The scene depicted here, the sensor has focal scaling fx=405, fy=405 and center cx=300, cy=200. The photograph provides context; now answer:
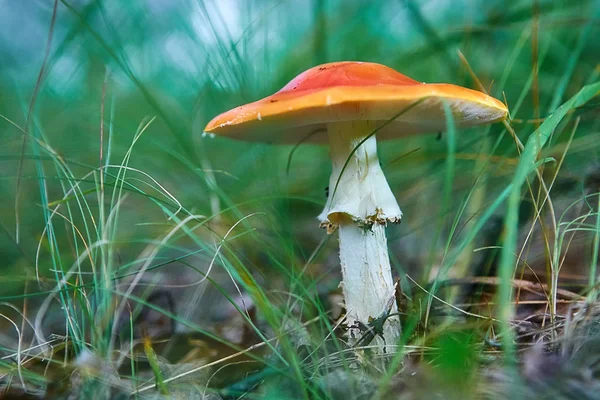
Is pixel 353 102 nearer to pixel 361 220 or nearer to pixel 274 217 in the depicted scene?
pixel 361 220

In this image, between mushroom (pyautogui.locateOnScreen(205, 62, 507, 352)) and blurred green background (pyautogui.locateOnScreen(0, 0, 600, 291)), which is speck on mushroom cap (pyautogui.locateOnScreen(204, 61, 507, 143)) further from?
blurred green background (pyautogui.locateOnScreen(0, 0, 600, 291))

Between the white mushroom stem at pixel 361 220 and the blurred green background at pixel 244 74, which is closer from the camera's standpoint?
the white mushroom stem at pixel 361 220

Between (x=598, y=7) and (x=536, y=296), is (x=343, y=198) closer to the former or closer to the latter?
(x=536, y=296)

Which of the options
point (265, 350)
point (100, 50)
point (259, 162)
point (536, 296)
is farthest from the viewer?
point (100, 50)

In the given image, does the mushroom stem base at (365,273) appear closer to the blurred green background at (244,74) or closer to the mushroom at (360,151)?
the mushroom at (360,151)

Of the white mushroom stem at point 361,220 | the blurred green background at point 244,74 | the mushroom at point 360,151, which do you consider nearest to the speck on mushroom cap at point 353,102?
the mushroom at point 360,151

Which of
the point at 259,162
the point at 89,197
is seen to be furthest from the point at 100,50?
the point at 259,162

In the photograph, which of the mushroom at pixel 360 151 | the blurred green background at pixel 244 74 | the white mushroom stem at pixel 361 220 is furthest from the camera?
the blurred green background at pixel 244 74

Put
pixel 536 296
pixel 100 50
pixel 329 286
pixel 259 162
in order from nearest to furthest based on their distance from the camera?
pixel 536 296, pixel 329 286, pixel 259 162, pixel 100 50
